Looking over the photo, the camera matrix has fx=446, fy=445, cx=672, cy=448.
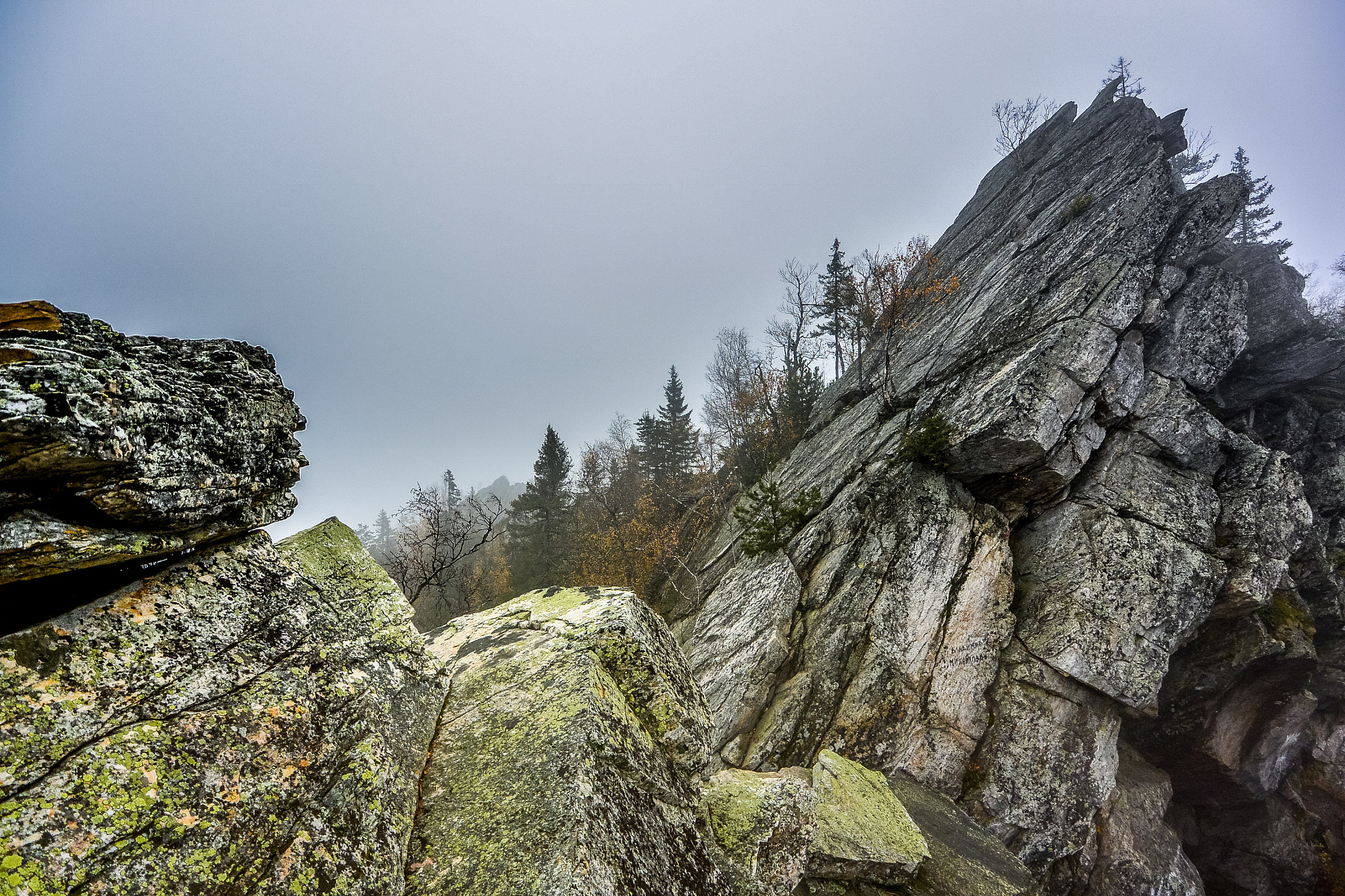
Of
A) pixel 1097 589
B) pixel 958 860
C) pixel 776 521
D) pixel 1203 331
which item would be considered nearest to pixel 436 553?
pixel 776 521

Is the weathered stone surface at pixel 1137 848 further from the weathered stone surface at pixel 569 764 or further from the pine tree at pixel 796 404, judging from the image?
the pine tree at pixel 796 404

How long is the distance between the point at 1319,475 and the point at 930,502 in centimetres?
1647

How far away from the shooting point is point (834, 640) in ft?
39.4

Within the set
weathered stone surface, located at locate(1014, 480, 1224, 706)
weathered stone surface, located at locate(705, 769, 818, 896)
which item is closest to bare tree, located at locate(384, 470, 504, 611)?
weathered stone surface, located at locate(705, 769, 818, 896)

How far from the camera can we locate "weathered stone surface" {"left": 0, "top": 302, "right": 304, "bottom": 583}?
252 cm

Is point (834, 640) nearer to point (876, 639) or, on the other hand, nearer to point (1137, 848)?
point (876, 639)

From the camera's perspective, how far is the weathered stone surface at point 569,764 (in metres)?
3.30

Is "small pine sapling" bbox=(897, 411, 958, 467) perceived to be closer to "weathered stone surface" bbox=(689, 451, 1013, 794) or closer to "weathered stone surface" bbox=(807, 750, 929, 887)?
"weathered stone surface" bbox=(689, 451, 1013, 794)

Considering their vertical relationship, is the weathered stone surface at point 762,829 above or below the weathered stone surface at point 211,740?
below

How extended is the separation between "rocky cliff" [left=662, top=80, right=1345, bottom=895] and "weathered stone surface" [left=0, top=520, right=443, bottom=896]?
9985 mm

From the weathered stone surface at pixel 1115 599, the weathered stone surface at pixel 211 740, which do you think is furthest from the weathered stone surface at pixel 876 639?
the weathered stone surface at pixel 211 740

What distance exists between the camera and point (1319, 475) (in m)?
16.4

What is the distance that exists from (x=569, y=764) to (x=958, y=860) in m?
7.14

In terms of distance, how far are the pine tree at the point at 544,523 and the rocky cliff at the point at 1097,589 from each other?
16.9 meters
